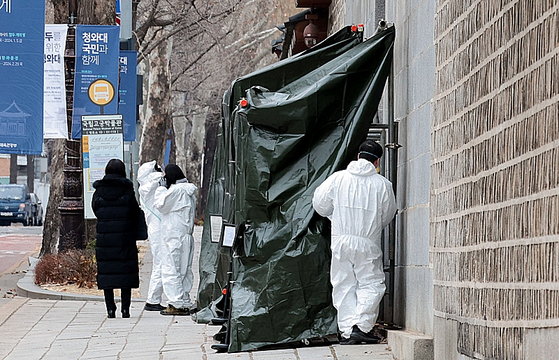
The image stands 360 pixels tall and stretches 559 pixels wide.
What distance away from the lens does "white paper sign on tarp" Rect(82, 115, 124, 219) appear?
1410cm

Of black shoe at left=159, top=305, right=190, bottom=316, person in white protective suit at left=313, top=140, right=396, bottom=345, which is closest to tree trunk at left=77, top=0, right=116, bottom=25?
black shoe at left=159, top=305, right=190, bottom=316

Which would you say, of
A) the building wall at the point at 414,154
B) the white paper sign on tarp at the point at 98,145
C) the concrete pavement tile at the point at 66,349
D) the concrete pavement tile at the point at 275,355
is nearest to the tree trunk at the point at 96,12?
the white paper sign on tarp at the point at 98,145

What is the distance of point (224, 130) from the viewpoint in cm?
995

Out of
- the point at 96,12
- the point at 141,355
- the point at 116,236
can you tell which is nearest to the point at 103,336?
the point at 141,355

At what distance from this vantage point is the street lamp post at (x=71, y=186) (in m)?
15.1

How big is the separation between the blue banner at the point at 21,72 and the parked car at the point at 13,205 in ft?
86.0

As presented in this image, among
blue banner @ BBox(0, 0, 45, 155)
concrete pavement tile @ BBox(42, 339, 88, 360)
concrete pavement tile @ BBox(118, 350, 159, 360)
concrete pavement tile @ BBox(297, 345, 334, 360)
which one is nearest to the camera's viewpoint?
concrete pavement tile @ BBox(297, 345, 334, 360)

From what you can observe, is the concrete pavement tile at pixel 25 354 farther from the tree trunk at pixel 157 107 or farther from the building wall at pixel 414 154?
the tree trunk at pixel 157 107

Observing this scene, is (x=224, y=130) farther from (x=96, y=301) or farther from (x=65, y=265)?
(x=65, y=265)

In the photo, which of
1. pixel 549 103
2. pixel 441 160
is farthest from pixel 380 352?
pixel 549 103

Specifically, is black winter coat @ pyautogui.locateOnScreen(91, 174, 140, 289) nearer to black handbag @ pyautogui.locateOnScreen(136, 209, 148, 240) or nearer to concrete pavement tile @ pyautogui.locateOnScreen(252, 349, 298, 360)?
black handbag @ pyautogui.locateOnScreen(136, 209, 148, 240)

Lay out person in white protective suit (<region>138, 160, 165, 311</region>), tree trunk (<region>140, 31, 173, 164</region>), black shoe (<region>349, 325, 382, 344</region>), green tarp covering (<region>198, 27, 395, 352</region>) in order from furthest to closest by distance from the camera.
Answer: tree trunk (<region>140, 31, 173, 164</region>) → person in white protective suit (<region>138, 160, 165, 311</region>) → green tarp covering (<region>198, 27, 395, 352</region>) → black shoe (<region>349, 325, 382, 344</region>)

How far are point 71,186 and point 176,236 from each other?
4.42 metres

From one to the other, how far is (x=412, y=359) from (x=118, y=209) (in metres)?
4.90
